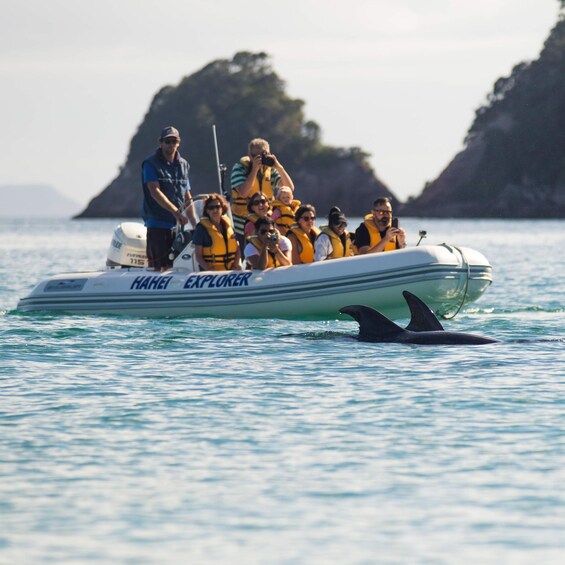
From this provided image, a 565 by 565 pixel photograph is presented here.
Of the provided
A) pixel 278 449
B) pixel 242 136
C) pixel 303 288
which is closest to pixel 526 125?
pixel 242 136

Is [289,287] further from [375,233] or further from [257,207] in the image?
[375,233]

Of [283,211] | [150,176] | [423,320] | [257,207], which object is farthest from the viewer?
[283,211]

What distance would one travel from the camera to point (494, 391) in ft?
34.7

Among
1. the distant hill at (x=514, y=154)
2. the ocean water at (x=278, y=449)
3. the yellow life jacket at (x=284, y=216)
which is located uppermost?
the distant hill at (x=514, y=154)

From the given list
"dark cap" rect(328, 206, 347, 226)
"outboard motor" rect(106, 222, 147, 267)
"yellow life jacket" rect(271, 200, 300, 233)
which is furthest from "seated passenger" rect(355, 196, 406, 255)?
"outboard motor" rect(106, 222, 147, 267)

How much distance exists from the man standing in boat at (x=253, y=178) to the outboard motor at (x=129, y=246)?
4.00 ft

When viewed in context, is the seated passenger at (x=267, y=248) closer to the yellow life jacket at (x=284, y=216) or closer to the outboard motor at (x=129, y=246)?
the yellow life jacket at (x=284, y=216)

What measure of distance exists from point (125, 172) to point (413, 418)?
522 ft

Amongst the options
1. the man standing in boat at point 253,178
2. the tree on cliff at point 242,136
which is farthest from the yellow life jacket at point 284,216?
the tree on cliff at point 242,136

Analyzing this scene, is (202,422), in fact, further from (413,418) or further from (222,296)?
(222,296)

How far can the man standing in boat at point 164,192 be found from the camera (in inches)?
607

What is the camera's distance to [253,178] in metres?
16.3

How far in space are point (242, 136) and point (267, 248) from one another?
13739cm

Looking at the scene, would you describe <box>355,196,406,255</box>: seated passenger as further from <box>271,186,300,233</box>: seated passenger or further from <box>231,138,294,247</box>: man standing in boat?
<box>231,138,294,247</box>: man standing in boat
